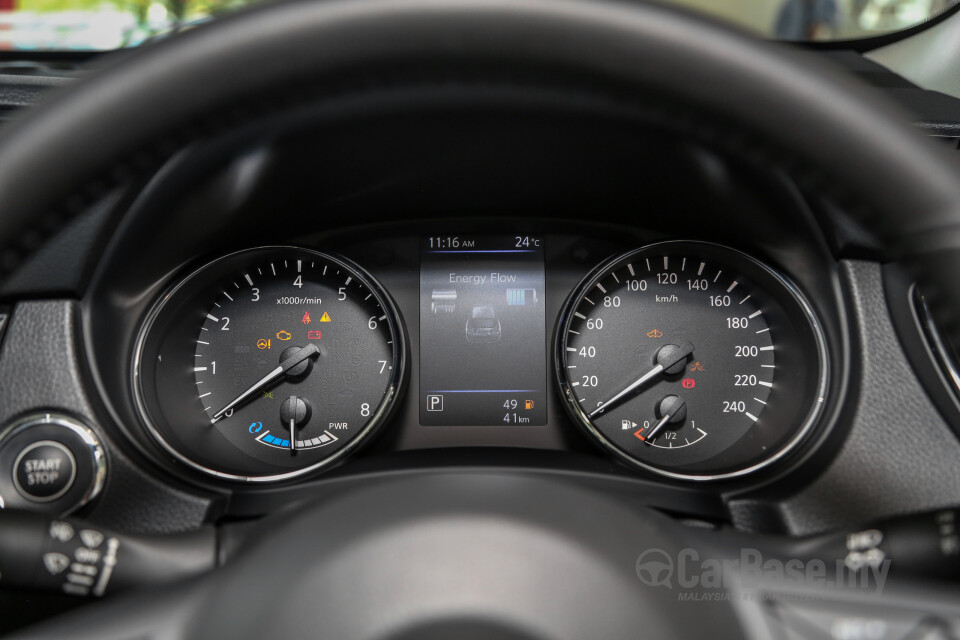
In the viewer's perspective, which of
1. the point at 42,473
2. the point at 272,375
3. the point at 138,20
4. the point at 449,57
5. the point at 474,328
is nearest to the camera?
the point at 449,57

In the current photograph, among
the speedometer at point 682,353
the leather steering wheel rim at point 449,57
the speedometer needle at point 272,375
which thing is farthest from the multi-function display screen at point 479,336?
the leather steering wheel rim at point 449,57

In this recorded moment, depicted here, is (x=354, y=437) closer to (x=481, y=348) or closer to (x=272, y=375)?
(x=272, y=375)

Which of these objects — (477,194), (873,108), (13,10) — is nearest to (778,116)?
(873,108)

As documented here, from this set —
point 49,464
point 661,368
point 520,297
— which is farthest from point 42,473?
point 661,368

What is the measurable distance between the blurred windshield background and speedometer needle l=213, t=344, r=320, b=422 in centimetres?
73

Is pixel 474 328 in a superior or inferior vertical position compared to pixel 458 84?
inferior

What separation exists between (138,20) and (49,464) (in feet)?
3.13

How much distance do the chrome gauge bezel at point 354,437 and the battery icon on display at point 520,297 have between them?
0.89ft

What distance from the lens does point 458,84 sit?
84 cm

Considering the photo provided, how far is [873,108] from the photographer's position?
74cm

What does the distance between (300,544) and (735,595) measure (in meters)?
0.43
